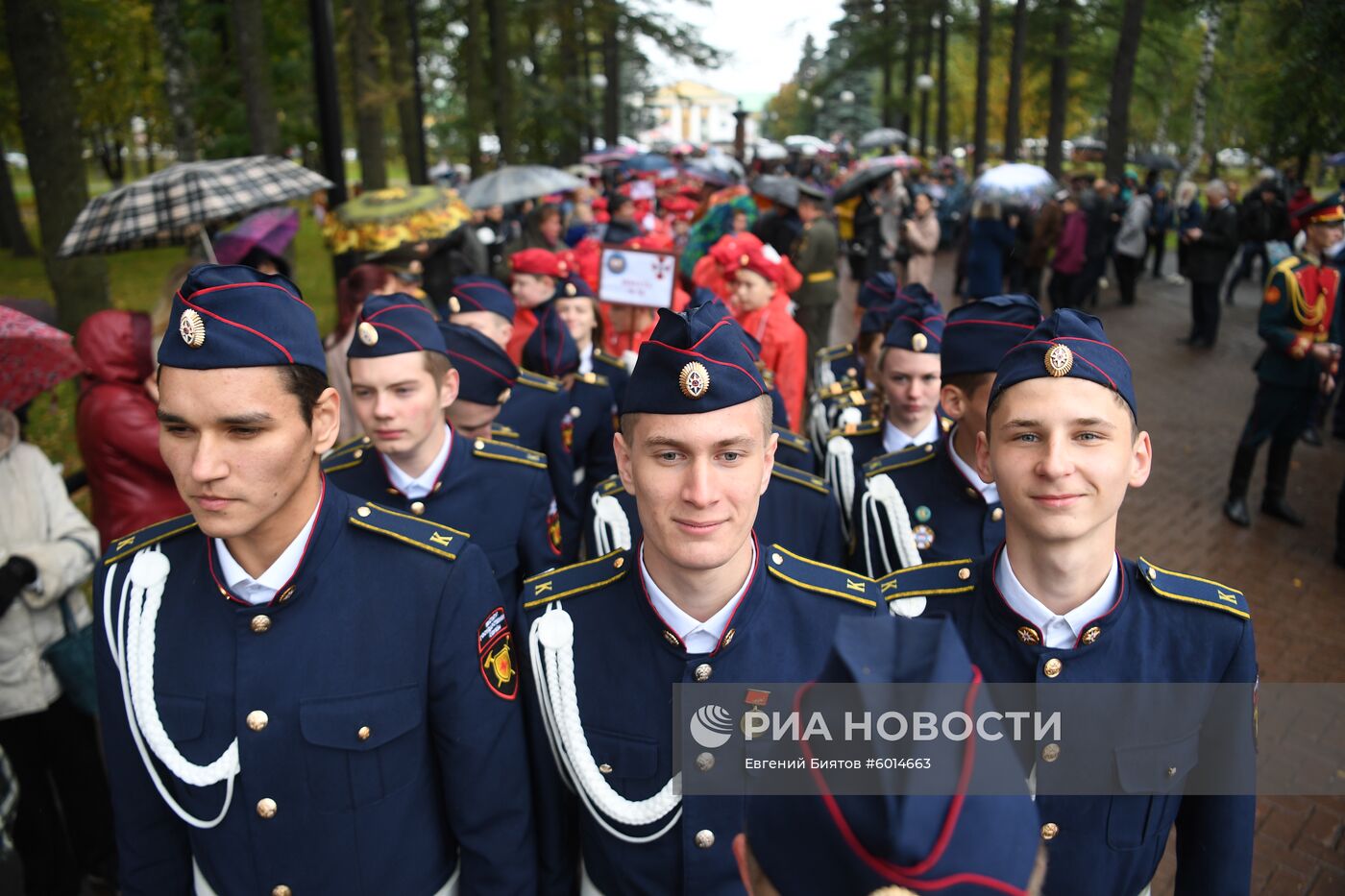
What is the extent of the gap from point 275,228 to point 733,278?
314 centimetres

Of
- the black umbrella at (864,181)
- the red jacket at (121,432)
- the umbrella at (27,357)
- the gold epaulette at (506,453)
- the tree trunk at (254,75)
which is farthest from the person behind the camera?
the black umbrella at (864,181)

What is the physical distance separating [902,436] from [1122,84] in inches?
659

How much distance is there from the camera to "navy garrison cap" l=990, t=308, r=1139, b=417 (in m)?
2.15

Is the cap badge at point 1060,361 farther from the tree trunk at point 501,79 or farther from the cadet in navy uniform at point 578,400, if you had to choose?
the tree trunk at point 501,79

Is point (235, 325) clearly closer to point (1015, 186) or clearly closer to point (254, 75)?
point (254, 75)

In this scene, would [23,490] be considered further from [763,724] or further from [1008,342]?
[1008,342]

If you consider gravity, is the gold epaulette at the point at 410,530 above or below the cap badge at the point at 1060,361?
below

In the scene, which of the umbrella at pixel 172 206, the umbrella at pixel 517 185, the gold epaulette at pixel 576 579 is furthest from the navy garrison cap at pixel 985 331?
the umbrella at pixel 517 185

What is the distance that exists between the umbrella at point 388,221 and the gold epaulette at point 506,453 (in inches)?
194

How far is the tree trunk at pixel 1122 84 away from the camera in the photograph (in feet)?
55.1

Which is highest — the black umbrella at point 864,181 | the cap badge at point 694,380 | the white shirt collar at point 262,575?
the black umbrella at point 864,181

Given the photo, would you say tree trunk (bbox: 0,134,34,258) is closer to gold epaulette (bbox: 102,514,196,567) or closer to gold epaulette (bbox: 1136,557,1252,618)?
gold epaulette (bbox: 102,514,196,567)

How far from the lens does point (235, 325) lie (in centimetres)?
212

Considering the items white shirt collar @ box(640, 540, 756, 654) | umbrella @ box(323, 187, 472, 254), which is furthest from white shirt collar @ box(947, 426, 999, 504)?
umbrella @ box(323, 187, 472, 254)
